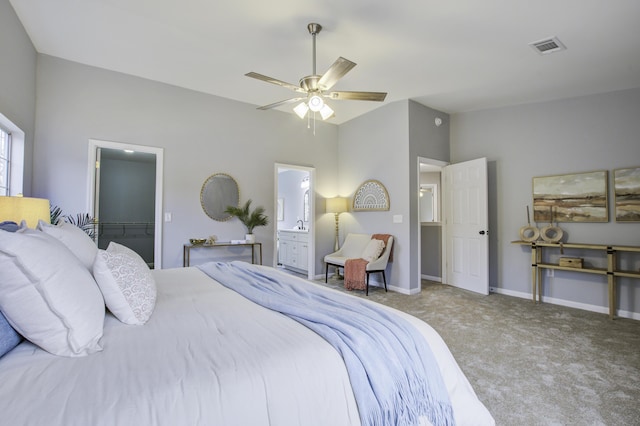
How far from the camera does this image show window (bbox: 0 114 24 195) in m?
2.85

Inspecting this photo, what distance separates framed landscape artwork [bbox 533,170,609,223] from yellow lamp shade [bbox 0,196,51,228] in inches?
209

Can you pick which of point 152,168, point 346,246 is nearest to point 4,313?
point 346,246

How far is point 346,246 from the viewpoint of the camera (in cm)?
520

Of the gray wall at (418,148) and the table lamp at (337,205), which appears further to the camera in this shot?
the table lamp at (337,205)

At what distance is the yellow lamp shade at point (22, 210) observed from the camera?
67.6 inches

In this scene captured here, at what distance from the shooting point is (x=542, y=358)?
2.40m

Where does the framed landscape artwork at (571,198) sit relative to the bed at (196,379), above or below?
above

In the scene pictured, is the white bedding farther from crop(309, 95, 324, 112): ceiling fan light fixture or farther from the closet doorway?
the closet doorway

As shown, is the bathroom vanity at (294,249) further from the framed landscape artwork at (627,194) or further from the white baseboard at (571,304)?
the framed landscape artwork at (627,194)

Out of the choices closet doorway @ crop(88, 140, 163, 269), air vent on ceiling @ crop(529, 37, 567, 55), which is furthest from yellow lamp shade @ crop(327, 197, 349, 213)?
closet doorway @ crop(88, 140, 163, 269)

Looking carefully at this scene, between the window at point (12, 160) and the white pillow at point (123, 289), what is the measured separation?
8.29 ft

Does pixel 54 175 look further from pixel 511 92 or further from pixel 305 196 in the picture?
pixel 511 92

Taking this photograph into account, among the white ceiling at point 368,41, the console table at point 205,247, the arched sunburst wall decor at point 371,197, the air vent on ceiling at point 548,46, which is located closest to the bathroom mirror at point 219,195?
the console table at point 205,247

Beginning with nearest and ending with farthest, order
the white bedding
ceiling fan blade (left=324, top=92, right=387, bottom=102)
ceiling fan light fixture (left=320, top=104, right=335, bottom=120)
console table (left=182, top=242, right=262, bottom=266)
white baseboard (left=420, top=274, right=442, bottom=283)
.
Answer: the white bedding
ceiling fan blade (left=324, top=92, right=387, bottom=102)
ceiling fan light fixture (left=320, top=104, right=335, bottom=120)
console table (left=182, top=242, right=262, bottom=266)
white baseboard (left=420, top=274, right=442, bottom=283)
